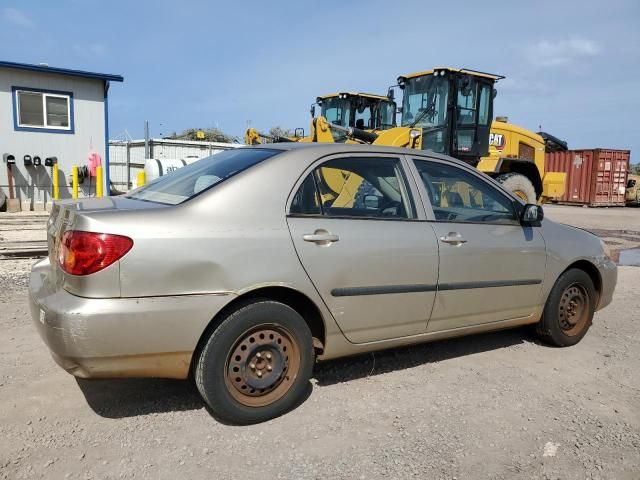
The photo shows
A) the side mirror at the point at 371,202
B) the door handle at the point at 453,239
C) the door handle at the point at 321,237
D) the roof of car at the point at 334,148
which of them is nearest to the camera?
the door handle at the point at 321,237

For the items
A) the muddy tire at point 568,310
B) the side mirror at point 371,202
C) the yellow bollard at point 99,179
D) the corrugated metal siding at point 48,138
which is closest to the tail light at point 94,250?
the side mirror at point 371,202

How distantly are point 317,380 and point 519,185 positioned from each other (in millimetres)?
8961

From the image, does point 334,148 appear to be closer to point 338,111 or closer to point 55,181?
point 338,111

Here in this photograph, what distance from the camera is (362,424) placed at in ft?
10.6

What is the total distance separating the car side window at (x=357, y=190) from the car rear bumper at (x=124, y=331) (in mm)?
870

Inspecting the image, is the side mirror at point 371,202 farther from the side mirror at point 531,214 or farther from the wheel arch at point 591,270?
the wheel arch at point 591,270

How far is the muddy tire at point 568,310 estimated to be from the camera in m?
4.57

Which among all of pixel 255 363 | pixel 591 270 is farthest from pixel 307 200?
pixel 591 270

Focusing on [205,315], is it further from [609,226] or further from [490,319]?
[609,226]

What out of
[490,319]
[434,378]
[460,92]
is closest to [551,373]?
[490,319]

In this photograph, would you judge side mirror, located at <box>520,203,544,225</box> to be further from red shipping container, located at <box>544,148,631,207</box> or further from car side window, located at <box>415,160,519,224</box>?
red shipping container, located at <box>544,148,631,207</box>

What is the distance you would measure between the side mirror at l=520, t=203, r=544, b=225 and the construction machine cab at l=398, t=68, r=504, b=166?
650 cm

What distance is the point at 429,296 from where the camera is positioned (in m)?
3.73

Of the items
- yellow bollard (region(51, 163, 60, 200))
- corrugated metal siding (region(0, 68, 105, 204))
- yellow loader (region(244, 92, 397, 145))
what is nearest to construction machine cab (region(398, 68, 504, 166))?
yellow loader (region(244, 92, 397, 145))
